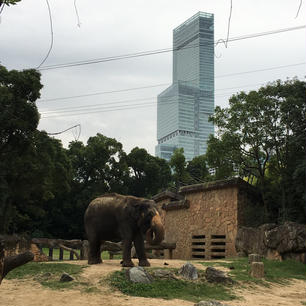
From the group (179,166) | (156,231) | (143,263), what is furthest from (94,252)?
(179,166)

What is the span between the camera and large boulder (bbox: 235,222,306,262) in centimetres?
1689

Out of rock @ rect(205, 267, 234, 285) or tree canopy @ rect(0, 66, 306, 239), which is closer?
rock @ rect(205, 267, 234, 285)

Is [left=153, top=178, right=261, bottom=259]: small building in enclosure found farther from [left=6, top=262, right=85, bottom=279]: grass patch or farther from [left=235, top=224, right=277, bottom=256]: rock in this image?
[left=6, top=262, right=85, bottom=279]: grass patch

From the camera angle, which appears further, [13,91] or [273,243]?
[13,91]

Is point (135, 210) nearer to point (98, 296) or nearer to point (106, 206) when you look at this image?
point (106, 206)

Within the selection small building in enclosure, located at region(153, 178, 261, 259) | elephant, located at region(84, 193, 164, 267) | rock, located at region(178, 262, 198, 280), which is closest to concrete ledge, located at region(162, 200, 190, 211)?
small building in enclosure, located at region(153, 178, 261, 259)

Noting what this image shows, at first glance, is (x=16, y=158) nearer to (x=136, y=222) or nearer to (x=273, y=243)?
(x=136, y=222)

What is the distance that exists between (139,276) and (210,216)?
12257mm

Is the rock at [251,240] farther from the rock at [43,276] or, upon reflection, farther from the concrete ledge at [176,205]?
the rock at [43,276]

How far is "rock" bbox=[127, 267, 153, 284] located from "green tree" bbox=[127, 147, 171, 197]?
31395 millimetres

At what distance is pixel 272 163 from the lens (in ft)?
74.3

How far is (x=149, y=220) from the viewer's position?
12.8m

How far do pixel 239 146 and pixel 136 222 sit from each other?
10875mm

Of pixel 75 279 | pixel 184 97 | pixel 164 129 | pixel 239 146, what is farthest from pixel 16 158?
pixel 164 129
